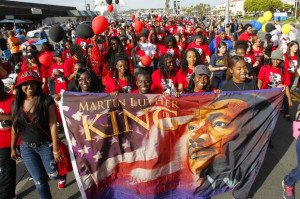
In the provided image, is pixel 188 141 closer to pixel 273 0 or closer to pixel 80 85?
pixel 80 85

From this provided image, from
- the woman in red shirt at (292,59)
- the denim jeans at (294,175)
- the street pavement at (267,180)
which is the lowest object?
the street pavement at (267,180)

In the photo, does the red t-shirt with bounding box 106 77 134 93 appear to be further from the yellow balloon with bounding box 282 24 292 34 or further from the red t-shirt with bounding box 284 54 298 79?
the yellow balloon with bounding box 282 24 292 34

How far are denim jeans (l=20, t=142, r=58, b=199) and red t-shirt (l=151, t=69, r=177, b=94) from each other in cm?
186

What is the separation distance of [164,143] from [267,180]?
1.68 metres

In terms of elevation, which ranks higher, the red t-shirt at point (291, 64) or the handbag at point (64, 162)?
the red t-shirt at point (291, 64)

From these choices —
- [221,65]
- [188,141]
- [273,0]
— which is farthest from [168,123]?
[273,0]

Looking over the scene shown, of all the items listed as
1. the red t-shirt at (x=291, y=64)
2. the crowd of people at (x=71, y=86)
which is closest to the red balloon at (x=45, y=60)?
the crowd of people at (x=71, y=86)

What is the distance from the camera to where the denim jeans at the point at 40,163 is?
256cm

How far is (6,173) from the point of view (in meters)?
2.71

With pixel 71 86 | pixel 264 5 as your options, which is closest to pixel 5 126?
pixel 71 86

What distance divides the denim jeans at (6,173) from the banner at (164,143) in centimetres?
73

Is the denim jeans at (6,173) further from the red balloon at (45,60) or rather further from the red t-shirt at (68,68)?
the red balloon at (45,60)

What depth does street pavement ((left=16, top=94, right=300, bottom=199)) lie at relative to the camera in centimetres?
311

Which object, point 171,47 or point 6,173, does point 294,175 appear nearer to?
point 6,173
